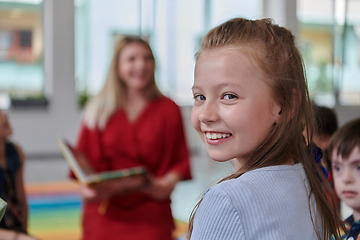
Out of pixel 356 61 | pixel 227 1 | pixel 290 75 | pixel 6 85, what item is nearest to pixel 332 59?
pixel 356 61

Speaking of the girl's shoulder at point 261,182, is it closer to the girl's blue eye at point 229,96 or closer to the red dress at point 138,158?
the girl's blue eye at point 229,96

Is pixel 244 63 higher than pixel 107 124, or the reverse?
pixel 244 63

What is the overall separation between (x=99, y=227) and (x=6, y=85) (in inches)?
149

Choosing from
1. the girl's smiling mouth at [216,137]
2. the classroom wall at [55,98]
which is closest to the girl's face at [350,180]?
the girl's smiling mouth at [216,137]

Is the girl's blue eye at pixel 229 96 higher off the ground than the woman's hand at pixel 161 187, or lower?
higher

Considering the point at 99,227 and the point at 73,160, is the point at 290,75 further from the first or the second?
the point at 99,227

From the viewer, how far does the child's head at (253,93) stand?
67 cm

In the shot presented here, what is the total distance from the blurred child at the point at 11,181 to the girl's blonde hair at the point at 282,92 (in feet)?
2.40

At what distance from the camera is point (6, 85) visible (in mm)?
5074

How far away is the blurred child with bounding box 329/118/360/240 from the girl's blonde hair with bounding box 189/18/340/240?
1.21 ft

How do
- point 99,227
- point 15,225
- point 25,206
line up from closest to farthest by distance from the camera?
point 15,225 → point 25,206 → point 99,227

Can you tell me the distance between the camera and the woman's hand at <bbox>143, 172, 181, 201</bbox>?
185cm

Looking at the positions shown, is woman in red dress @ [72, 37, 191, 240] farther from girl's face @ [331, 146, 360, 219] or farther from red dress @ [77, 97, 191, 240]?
girl's face @ [331, 146, 360, 219]

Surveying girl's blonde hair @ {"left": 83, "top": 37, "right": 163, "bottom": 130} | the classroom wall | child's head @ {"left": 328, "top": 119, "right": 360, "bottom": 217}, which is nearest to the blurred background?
the classroom wall
